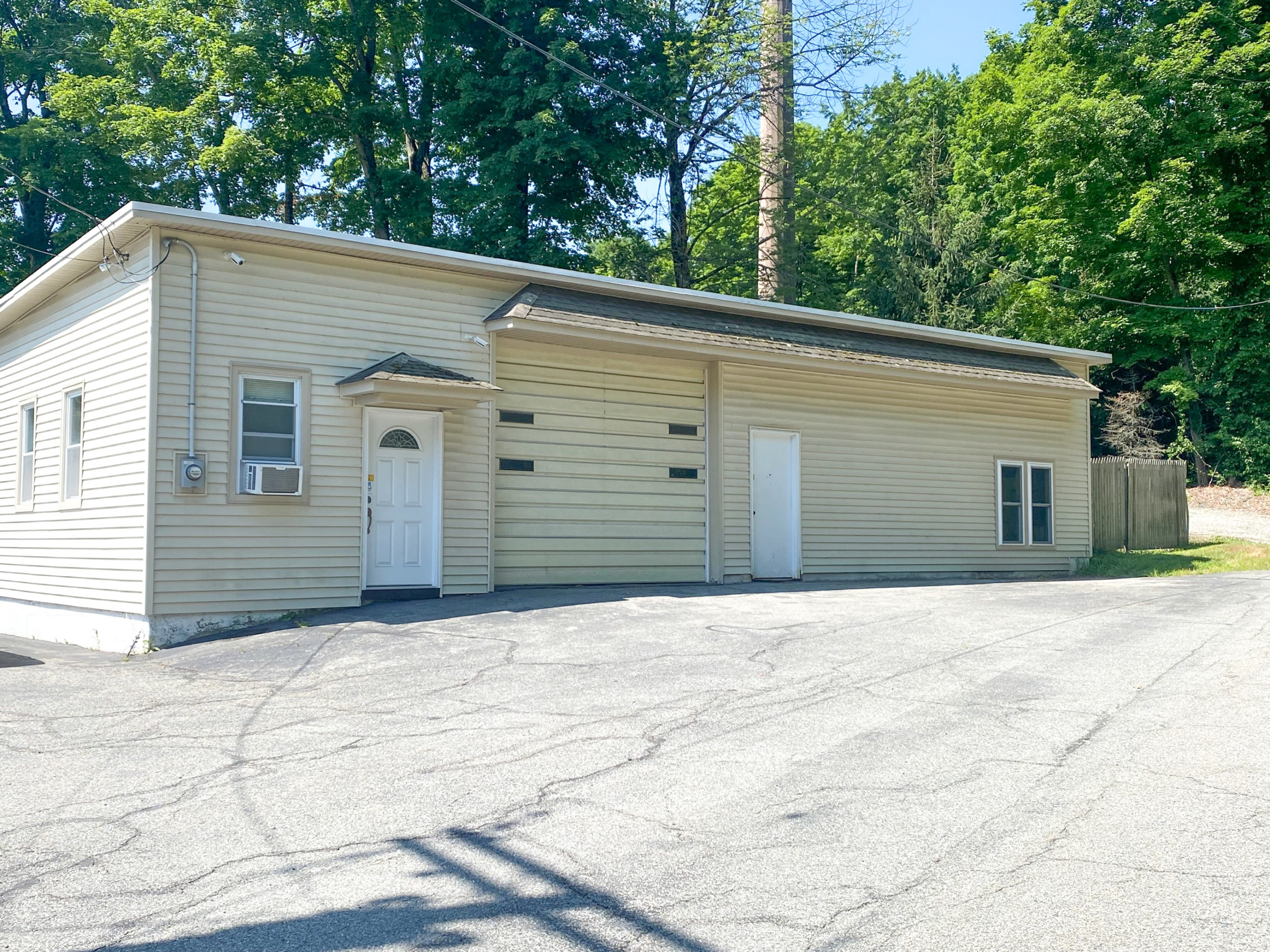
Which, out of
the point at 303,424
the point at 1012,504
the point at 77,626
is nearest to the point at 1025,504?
the point at 1012,504

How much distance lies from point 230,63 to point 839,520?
20.2m

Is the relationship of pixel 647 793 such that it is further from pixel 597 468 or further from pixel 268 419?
pixel 597 468

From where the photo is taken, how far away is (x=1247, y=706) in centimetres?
711

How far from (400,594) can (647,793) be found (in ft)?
25.2

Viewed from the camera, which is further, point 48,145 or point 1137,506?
point 48,145

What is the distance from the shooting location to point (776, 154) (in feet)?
90.6

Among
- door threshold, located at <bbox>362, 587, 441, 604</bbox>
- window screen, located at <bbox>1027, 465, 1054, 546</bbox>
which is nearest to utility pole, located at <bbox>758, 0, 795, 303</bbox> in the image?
window screen, located at <bbox>1027, 465, 1054, 546</bbox>

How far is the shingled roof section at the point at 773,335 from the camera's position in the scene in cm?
1329

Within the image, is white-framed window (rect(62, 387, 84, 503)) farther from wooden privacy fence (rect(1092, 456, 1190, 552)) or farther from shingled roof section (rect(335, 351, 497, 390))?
wooden privacy fence (rect(1092, 456, 1190, 552))

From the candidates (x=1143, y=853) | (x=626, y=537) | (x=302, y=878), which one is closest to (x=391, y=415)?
(x=626, y=537)

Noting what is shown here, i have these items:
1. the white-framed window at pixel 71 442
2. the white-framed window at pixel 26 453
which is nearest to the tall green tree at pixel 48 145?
the white-framed window at pixel 26 453

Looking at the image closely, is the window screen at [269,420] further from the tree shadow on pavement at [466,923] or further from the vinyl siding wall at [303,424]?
the tree shadow on pavement at [466,923]

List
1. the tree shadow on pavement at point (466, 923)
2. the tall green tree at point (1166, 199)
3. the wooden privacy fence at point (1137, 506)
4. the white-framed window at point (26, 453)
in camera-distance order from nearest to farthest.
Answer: the tree shadow on pavement at point (466, 923) → the white-framed window at point (26, 453) → the wooden privacy fence at point (1137, 506) → the tall green tree at point (1166, 199)

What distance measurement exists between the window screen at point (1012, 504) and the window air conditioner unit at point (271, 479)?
508 inches
